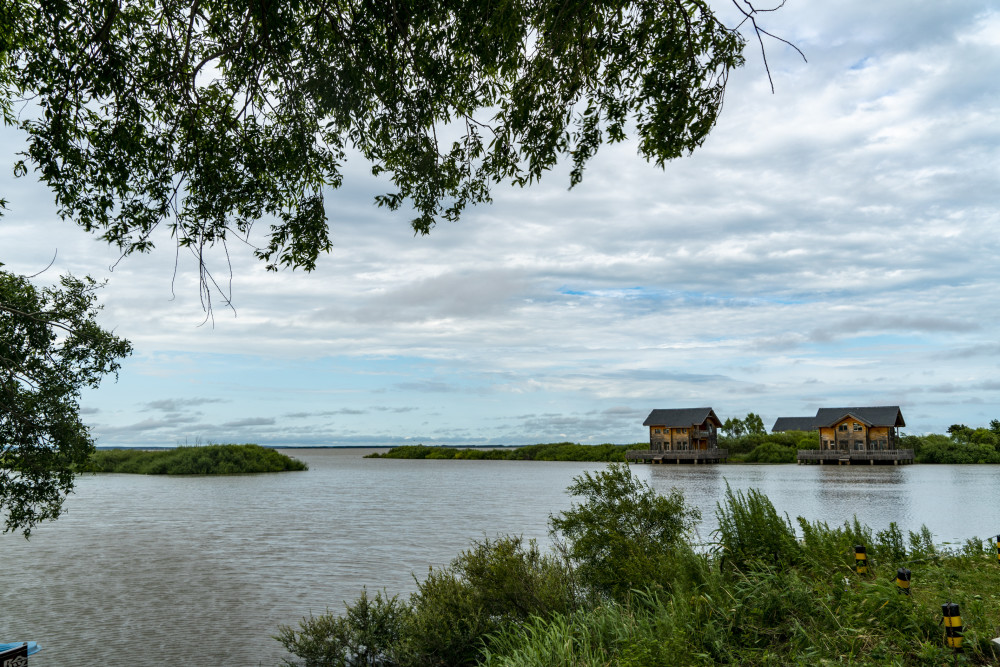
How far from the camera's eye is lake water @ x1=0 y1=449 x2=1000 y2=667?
13969 mm

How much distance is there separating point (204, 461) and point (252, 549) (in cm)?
5858

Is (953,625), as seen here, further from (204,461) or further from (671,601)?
(204,461)

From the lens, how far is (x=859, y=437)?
6738 cm

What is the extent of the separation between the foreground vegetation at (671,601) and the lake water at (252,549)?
13.7 feet

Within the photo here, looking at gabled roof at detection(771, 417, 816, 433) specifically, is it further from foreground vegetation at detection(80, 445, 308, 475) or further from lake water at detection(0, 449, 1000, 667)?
foreground vegetation at detection(80, 445, 308, 475)

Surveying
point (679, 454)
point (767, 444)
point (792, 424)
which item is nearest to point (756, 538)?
point (679, 454)

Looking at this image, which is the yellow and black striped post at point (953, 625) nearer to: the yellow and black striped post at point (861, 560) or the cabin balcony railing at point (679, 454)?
the yellow and black striped post at point (861, 560)

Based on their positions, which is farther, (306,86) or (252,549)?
(252,549)

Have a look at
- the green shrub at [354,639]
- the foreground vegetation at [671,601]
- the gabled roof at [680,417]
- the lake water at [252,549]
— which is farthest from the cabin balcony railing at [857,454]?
the green shrub at [354,639]

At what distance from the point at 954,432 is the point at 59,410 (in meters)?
88.9

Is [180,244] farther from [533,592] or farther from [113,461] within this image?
[113,461]

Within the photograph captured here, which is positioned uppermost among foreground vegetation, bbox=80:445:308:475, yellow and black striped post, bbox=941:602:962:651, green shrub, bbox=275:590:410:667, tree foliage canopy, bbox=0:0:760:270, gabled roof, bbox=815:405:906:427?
tree foliage canopy, bbox=0:0:760:270

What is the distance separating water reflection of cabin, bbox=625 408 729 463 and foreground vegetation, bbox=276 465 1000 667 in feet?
229

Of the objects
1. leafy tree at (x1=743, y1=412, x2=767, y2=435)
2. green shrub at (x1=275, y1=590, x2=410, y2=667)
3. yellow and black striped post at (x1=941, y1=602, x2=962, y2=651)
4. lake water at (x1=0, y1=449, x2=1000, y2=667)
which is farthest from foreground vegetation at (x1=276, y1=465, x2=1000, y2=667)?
leafy tree at (x1=743, y1=412, x2=767, y2=435)
